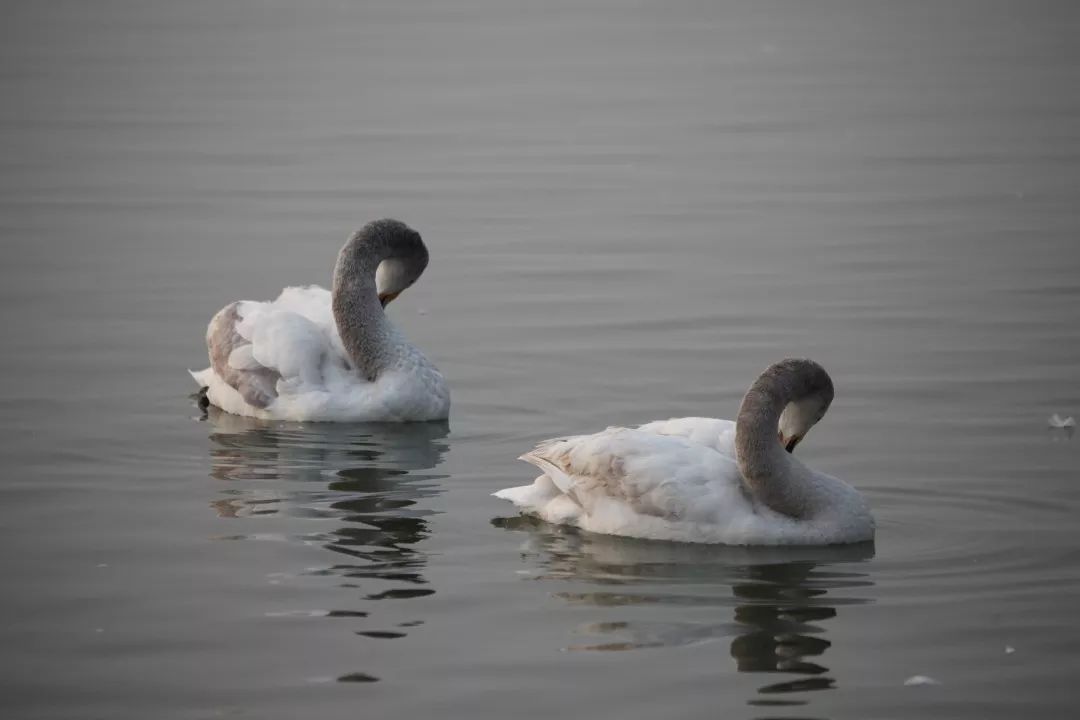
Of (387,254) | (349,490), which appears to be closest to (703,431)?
(349,490)

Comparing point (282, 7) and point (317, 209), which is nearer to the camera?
point (317, 209)

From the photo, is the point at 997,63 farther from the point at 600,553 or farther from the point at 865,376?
the point at 600,553

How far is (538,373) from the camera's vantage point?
47.4 ft

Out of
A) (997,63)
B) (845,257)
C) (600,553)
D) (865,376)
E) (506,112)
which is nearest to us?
(600,553)

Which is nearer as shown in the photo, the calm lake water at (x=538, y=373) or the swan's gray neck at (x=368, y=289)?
the calm lake water at (x=538, y=373)

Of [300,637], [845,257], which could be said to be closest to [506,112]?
[845,257]

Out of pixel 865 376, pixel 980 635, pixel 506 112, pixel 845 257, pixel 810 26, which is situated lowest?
pixel 980 635

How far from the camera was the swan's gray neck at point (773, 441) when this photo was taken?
10.3 m

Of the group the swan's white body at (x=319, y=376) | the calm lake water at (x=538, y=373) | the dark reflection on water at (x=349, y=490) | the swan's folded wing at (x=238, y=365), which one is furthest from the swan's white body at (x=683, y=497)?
the swan's folded wing at (x=238, y=365)

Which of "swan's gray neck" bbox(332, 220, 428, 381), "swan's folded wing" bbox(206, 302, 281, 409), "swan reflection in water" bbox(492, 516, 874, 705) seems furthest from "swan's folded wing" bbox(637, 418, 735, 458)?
"swan's folded wing" bbox(206, 302, 281, 409)

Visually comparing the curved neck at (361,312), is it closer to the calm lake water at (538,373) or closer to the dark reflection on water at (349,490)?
the dark reflection on water at (349,490)

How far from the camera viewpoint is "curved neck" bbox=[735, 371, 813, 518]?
Result: 33.7 ft

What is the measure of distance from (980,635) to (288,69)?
23.8 metres

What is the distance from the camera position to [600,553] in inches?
412
